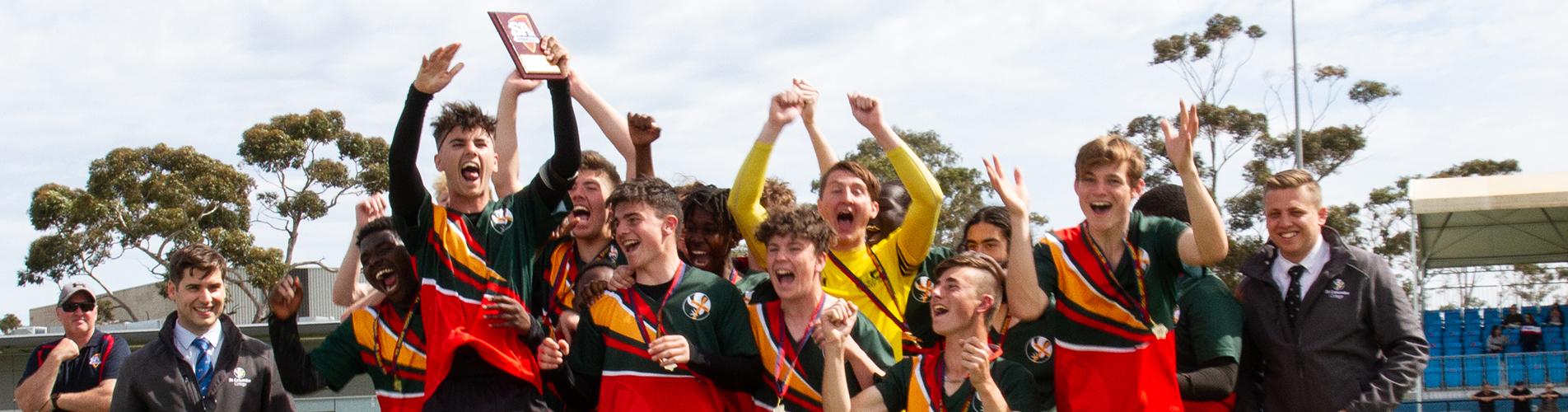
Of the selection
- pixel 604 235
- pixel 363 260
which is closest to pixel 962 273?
pixel 604 235

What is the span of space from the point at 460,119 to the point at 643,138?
1.51 m

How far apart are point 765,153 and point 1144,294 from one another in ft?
5.91

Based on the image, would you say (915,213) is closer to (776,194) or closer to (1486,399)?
(776,194)

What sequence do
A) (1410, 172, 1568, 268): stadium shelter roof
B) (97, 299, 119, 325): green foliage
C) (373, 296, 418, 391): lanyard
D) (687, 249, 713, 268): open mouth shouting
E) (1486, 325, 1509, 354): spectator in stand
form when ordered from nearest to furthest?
(373, 296, 418, 391): lanyard → (687, 249, 713, 268): open mouth shouting → (1410, 172, 1568, 268): stadium shelter roof → (1486, 325, 1509, 354): spectator in stand → (97, 299, 119, 325): green foliage

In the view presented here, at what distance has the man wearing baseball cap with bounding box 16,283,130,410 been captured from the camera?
789cm

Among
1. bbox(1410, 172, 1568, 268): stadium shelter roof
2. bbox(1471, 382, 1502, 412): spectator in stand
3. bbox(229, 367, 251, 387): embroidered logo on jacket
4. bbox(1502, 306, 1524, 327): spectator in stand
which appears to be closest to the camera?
bbox(229, 367, 251, 387): embroidered logo on jacket

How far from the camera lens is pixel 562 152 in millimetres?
4426

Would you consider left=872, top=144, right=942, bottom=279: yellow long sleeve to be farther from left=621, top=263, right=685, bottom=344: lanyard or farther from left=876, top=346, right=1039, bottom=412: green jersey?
left=621, top=263, right=685, bottom=344: lanyard

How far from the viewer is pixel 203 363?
6.18m

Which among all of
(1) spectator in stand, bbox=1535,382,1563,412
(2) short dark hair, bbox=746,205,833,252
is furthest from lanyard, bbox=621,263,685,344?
(1) spectator in stand, bbox=1535,382,1563,412

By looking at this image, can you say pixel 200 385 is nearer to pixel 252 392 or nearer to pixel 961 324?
pixel 252 392

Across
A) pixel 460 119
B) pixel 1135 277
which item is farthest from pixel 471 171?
pixel 1135 277

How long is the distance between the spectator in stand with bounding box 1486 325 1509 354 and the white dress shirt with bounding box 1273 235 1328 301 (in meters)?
21.1

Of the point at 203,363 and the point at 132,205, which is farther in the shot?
the point at 132,205
